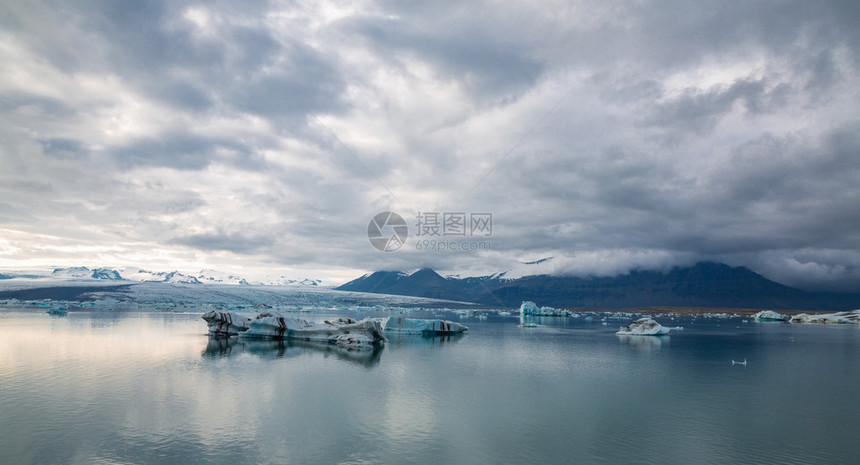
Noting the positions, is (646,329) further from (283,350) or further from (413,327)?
(283,350)

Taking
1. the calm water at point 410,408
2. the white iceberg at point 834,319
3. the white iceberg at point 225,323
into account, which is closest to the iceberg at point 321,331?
the white iceberg at point 225,323

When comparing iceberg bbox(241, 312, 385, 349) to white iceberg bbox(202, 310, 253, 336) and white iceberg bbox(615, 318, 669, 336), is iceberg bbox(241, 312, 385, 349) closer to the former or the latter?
white iceberg bbox(202, 310, 253, 336)

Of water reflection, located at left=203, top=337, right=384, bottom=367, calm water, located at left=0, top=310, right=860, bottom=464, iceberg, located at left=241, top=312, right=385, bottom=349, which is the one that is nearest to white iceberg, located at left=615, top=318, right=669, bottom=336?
calm water, located at left=0, top=310, right=860, bottom=464

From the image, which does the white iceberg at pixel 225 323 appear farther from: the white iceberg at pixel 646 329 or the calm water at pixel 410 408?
the white iceberg at pixel 646 329

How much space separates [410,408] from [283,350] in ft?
72.8

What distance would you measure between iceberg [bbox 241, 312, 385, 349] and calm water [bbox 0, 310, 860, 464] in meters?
5.36

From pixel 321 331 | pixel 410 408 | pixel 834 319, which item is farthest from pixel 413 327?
pixel 834 319

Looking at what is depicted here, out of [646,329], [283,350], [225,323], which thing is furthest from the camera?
[646,329]

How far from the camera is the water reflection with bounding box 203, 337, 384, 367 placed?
3378 centimetres

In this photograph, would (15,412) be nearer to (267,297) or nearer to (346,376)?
(346,376)

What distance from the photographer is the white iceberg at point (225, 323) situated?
157ft

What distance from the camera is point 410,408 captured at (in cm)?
1884

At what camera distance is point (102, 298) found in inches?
5290

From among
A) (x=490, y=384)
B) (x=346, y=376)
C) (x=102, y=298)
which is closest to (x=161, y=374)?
(x=346, y=376)
